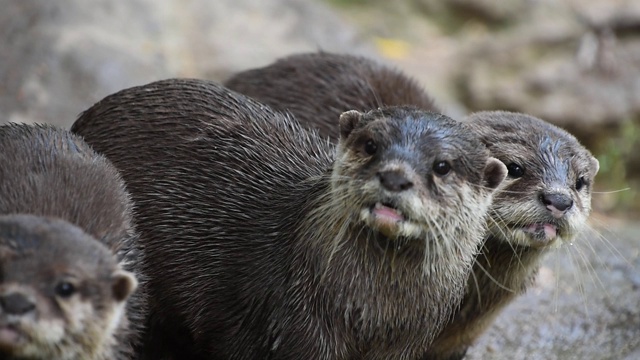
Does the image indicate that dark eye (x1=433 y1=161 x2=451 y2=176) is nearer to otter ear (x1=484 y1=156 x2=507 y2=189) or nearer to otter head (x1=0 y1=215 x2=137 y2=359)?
otter ear (x1=484 y1=156 x2=507 y2=189)

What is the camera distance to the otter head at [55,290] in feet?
10.4

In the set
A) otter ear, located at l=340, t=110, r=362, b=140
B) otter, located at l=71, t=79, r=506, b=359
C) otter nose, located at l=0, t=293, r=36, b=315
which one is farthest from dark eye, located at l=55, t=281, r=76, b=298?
otter ear, located at l=340, t=110, r=362, b=140

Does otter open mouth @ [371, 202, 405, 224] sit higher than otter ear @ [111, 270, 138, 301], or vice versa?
→ otter open mouth @ [371, 202, 405, 224]

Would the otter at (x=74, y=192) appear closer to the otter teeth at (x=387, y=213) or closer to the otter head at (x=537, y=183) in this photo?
the otter teeth at (x=387, y=213)

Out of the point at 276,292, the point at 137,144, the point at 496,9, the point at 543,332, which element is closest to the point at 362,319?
the point at 276,292

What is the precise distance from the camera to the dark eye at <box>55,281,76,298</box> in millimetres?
3266

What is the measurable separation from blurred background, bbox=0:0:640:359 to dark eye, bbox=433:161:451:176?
1.00m

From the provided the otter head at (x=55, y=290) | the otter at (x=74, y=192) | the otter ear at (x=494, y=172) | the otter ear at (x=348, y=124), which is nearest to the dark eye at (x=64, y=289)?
the otter head at (x=55, y=290)

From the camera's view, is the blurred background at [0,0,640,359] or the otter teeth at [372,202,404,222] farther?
the blurred background at [0,0,640,359]

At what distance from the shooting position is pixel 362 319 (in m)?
3.84

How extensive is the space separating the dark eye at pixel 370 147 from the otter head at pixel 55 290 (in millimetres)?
873

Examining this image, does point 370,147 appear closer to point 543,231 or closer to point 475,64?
point 543,231

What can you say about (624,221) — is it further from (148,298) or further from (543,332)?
(148,298)

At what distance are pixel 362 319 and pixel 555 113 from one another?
16.6 ft
